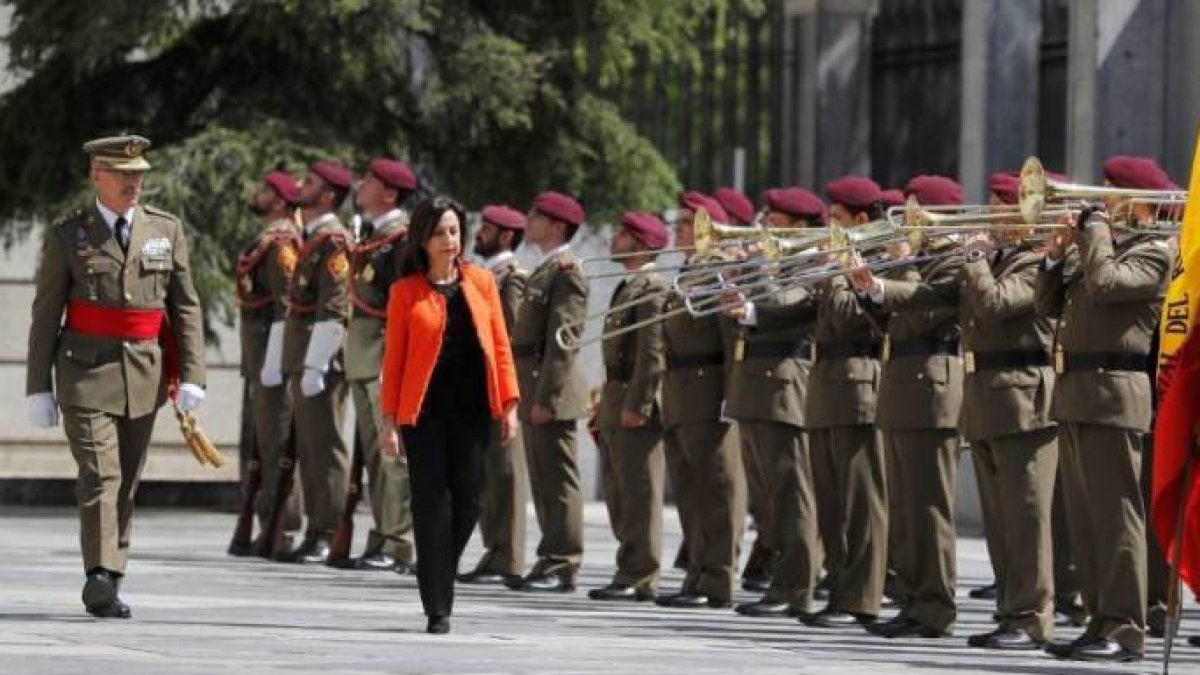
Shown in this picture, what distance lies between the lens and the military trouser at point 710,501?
15250mm

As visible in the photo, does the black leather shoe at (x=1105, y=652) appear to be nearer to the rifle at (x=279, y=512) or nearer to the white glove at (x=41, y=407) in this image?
the white glove at (x=41, y=407)

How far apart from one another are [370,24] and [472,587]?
652 cm

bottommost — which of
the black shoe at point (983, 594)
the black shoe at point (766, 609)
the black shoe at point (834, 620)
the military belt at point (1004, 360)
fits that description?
the black shoe at point (983, 594)

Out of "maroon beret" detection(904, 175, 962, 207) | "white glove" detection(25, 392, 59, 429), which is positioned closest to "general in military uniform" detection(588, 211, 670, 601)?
"maroon beret" detection(904, 175, 962, 207)

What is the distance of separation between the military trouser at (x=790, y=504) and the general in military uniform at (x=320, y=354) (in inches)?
134

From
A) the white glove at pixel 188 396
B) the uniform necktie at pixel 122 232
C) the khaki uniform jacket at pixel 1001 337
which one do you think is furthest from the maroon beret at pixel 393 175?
the khaki uniform jacket at pixel 1001 337

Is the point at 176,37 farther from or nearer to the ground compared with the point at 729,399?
farther from the ground

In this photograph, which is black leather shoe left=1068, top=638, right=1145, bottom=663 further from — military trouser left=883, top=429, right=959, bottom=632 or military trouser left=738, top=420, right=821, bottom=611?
military trouser left=738, top=420, right=821, bottom=611

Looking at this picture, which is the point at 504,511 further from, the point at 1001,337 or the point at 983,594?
the point at 1001,337

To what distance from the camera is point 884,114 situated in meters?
24.8

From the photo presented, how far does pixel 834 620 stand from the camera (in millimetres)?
13867

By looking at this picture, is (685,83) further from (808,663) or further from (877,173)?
(808,663)

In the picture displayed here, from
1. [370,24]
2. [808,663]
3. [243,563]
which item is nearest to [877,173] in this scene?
[370,24]

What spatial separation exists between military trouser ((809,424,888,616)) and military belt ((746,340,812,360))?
27.7 inches
